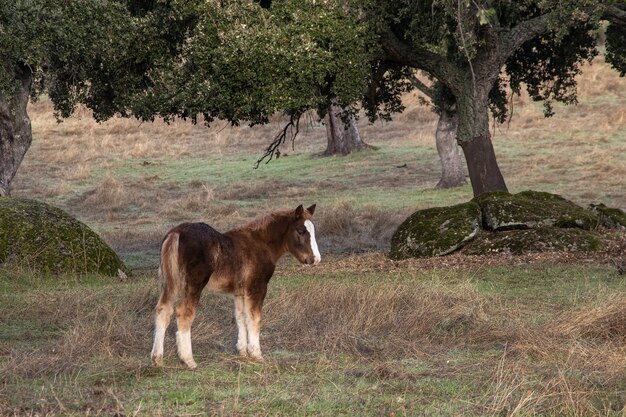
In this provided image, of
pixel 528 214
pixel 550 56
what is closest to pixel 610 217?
pixel 528 214

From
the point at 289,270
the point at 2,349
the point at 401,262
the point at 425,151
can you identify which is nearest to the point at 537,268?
the point at 401,262

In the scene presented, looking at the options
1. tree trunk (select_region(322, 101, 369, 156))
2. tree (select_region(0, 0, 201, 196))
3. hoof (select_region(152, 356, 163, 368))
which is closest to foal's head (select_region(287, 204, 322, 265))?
hoof (select_region(152, 356, 163, 368))

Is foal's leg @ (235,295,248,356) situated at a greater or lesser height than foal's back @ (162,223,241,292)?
lesser

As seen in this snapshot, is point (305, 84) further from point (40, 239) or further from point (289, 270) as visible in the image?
point (40, 239)

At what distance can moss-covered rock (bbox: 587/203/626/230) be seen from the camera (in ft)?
68.5

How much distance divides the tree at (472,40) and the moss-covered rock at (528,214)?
2092mm

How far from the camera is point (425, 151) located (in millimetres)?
41594

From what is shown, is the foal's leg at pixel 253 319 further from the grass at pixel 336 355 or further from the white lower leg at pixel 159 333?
the white lower leg at pixel 159 333

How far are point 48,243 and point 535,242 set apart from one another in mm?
9007

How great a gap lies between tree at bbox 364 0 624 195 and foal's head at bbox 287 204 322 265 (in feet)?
32.9

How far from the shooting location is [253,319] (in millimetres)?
10562

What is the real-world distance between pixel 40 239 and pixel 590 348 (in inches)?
414

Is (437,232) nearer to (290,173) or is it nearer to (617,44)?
(617,44)

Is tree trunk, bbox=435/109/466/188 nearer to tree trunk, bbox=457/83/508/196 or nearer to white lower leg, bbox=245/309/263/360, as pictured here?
tree trunk, bbox=457/83/508/196
